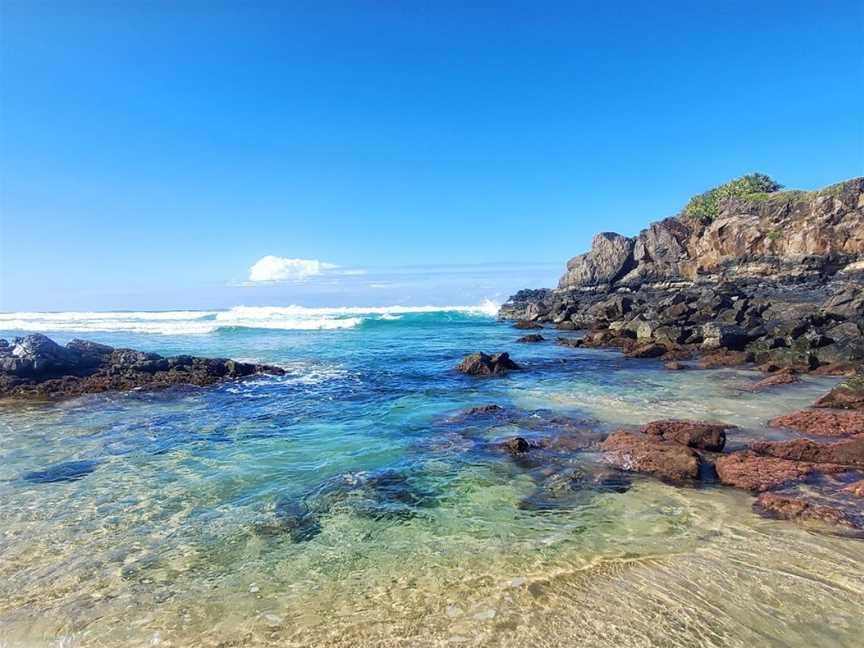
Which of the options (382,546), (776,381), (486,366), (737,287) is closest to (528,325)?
(737,287)

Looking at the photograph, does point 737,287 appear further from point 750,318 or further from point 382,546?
point 382,546

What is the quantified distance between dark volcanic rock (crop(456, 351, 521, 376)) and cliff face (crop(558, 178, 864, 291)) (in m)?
30.7

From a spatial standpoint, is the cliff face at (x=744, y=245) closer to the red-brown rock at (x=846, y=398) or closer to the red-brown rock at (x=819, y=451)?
the red-brown rock at (x=846, y=398)

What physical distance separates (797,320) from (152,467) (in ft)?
83.3

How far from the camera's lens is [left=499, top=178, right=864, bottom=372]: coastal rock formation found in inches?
785

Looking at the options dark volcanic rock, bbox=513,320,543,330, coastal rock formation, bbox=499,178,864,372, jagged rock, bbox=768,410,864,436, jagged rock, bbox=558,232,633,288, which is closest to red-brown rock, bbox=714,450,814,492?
jagged rock, bbox=768,410,864,436

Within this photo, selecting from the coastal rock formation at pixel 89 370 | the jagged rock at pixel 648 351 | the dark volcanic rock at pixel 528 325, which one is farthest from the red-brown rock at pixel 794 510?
the dark volcanic rock at pixel 528 325

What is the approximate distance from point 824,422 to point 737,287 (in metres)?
34.2

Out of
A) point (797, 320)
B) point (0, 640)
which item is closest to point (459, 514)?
point (0, 640)

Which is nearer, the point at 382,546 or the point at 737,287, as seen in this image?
the point at 382,546

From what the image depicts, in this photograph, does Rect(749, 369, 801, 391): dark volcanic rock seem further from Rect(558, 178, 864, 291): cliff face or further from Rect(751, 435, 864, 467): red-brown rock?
Rect(558, 178, 864, 291): cliff face

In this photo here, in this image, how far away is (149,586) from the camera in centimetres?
509

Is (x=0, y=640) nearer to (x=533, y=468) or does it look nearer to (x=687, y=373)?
(x=533, y=468)

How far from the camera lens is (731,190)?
5756 centimetres
